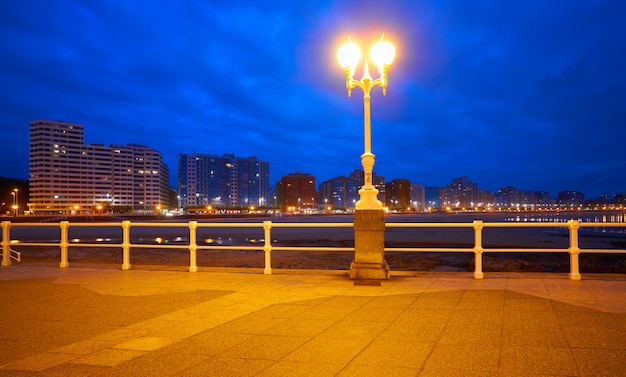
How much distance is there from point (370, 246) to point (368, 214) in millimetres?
705

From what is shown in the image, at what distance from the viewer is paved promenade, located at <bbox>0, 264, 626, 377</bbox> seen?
429 cm

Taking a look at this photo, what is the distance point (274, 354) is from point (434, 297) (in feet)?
12.9

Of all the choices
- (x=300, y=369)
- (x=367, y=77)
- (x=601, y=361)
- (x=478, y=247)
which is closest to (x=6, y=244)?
(x=367, y=77)

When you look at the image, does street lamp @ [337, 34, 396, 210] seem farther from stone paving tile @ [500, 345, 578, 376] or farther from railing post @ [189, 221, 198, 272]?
stone paving tile @ [500, 345, 578, 376]

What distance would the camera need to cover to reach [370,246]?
9.72 m

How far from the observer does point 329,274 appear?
10.7 m

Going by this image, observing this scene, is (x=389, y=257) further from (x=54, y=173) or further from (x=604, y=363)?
(x=54, y=173)

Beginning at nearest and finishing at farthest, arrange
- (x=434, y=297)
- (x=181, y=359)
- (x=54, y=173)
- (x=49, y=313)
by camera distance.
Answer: (x=181, y=359), (x=49, y=313), (x=434, y=297), (x=54, y=173)

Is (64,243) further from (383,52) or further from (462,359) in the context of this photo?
(462,359)

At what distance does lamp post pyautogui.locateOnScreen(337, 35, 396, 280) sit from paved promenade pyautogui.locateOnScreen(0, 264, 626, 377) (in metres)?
0.49

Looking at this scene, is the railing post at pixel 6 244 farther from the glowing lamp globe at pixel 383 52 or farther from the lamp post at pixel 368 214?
the glowing lamp globe at pixel 383 52

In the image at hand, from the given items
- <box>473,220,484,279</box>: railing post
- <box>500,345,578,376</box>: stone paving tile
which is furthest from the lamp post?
<box>500,345,578,376</box>: stone paving tile

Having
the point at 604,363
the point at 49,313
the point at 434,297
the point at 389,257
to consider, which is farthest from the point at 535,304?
the point at 389,257

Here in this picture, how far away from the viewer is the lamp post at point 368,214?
9656 millimetres
